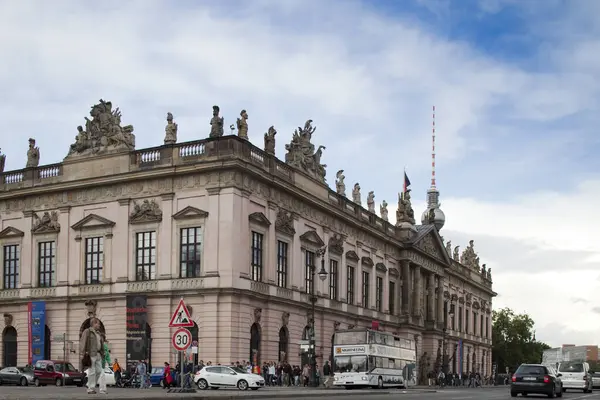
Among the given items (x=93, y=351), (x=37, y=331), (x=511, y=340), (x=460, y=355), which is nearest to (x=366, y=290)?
(x=460, y=355)

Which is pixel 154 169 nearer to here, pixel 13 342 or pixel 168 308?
pixel 168 308

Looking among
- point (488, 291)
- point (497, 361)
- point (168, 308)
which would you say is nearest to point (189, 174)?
point (168, 308)

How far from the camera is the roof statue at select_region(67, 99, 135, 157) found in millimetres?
54625

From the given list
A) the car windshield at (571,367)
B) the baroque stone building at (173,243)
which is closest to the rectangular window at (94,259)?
the baroque stone building at (173,243)

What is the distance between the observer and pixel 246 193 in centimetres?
5097

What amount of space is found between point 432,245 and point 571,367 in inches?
1677

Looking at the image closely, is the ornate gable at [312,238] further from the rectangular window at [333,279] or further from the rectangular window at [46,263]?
the rectangular window at [46,263]

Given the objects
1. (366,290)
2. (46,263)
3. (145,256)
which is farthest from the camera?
(366,290)

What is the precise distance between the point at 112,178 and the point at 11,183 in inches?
391

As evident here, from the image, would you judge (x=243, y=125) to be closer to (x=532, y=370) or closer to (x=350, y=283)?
(x=350, y=283)

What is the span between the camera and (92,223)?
5459cm

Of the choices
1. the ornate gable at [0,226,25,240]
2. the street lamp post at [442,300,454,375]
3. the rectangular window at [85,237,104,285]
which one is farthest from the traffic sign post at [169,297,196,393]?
the street lamp post at [442,300,454,375]

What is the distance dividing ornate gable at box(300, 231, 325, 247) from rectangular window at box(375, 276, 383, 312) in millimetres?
14004

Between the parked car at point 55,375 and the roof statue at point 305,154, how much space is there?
19.6 m
